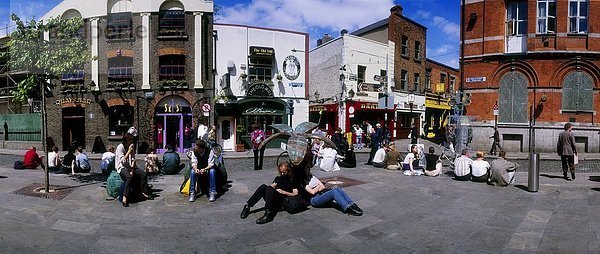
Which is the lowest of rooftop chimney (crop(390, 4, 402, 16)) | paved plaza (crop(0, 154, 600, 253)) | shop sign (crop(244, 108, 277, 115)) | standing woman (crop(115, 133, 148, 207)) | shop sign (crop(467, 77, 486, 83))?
paved plaza (crop(0, 154, 600, 253))

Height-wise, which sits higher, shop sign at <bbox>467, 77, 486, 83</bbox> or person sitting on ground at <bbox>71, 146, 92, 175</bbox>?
shop sign at <bbox>467, 77, 486, 83</bbox>

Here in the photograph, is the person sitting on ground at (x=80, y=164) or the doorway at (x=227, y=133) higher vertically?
the doorway at (x=227, y=133)

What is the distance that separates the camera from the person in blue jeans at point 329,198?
21.4ft

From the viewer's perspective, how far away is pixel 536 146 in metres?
19.6

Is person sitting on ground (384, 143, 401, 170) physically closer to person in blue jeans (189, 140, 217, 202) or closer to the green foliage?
person in blue jeans (189, 140, 217, 202)

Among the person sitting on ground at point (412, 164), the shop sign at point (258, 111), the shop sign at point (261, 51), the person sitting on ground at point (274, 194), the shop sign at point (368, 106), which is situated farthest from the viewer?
the shop sign at point (368, 106)

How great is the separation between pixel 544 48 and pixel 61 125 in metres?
28.5

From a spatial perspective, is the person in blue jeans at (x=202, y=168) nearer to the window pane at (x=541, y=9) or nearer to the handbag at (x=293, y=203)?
the handbag at (x=293, y=203)

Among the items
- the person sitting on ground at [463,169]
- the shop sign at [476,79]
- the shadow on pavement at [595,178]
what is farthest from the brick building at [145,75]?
the shadow on pavement at [595,178]

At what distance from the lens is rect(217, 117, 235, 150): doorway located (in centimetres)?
2252

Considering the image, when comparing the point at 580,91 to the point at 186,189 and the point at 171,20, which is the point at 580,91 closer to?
the point at 186,189

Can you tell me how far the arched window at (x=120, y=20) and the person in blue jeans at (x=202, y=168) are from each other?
16.1 meters

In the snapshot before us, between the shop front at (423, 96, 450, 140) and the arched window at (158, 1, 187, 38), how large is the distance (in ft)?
75.6

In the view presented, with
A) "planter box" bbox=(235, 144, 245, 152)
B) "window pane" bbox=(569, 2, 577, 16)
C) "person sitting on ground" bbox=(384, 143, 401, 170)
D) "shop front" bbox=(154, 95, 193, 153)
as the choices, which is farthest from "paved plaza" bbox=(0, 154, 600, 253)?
"window pane" bbox=(569, 2, 577, 16)
